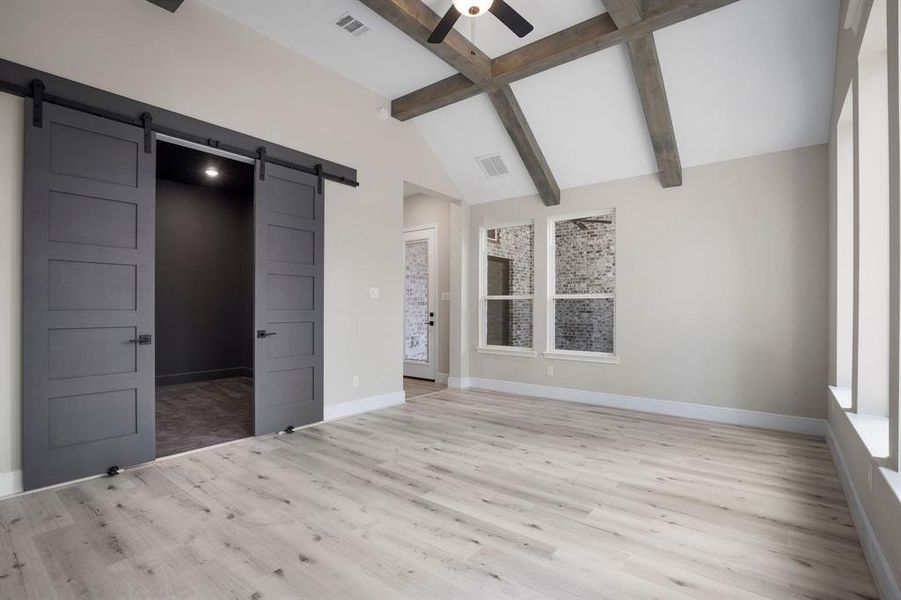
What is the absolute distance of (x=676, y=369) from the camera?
489cm

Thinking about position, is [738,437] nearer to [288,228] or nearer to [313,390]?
[313,390]

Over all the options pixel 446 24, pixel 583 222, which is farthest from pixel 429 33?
pixel 583 222

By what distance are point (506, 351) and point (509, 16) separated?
161 inches

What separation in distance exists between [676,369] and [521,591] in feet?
12.4

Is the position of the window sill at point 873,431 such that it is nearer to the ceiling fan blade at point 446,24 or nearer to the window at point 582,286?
the window at point 582,286

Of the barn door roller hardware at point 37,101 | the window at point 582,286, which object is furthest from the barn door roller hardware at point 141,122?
the window at point 582,286

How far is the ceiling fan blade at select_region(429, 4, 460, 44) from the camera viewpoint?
2998 mm

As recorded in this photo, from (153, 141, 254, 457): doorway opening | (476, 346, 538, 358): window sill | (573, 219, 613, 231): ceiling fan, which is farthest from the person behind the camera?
(476, 346, 538, 358): window sill

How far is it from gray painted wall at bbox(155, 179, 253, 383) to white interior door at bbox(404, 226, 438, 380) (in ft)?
7.97

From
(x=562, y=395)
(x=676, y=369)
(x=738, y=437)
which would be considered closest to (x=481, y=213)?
(x=562, y=395)

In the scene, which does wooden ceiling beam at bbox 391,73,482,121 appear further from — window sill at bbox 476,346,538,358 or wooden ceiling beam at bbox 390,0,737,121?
window sill at bbox 476,346,538,358

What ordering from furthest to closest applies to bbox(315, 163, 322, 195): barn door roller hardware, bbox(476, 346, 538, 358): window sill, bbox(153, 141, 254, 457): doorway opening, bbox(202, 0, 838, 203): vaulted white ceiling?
1. bbox(476, 346, 538, 358): window sill
2. bbox(153, 141, 254, 457): doorway opening
3. bbox(315, 163, 322, 195): barn door roller hardware
4. bbox(202, 0, 838, 203): vaulted white ceiling

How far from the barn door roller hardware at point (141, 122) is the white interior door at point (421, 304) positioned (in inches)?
107

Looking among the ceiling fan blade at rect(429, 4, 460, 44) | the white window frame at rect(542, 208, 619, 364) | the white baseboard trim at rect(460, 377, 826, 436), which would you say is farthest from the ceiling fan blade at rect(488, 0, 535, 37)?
the white baseboard trim at rect(460, 377, 826, 436)
